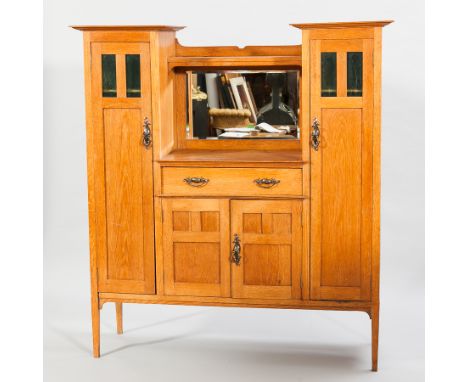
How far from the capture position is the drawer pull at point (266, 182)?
5.28 m

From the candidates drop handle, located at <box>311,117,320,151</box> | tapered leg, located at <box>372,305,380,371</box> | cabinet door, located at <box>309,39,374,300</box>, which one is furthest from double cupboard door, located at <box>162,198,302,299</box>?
tapered leg, located at <box>372,305,380,371</box>

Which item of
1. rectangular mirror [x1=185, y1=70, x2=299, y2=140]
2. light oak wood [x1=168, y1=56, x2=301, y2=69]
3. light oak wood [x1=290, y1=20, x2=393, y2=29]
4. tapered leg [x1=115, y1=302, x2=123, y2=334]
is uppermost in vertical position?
light oak wood [x1=290, y1=20, x2=393, y2=29]

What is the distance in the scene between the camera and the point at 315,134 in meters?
5.21

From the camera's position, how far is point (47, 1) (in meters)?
6.88

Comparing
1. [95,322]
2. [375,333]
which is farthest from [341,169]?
[95,322]

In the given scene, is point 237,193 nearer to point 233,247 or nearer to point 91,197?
point 233,247

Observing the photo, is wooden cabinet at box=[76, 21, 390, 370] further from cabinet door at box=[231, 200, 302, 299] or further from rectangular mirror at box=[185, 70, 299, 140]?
rectangular mirror at box=[185, 70, 299, 140]

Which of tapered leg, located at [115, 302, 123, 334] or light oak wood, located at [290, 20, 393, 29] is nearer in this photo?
light oak wood, located at [290, 20, 393, 29]

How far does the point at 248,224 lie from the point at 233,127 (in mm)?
766

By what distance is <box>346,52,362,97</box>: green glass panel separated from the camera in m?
5.13

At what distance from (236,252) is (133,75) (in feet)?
3.51

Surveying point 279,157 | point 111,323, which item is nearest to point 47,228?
point 111,323

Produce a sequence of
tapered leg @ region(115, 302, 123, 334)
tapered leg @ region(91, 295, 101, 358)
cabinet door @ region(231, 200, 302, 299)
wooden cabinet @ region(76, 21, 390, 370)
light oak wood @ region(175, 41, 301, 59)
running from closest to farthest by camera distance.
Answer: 1. wooden cabinet @ region(76, 21, 390, 370)
2. cabinet door @ region(231, 200, 302, 299)
3. tapered leg @ region(91, 295, 101, 358)
4. light oak wood @ region(175, 41, 301, 59)
5. tapered leg @ region(115, 302, 123, 334)

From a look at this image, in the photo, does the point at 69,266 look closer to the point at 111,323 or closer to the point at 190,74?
the point at 111,323
